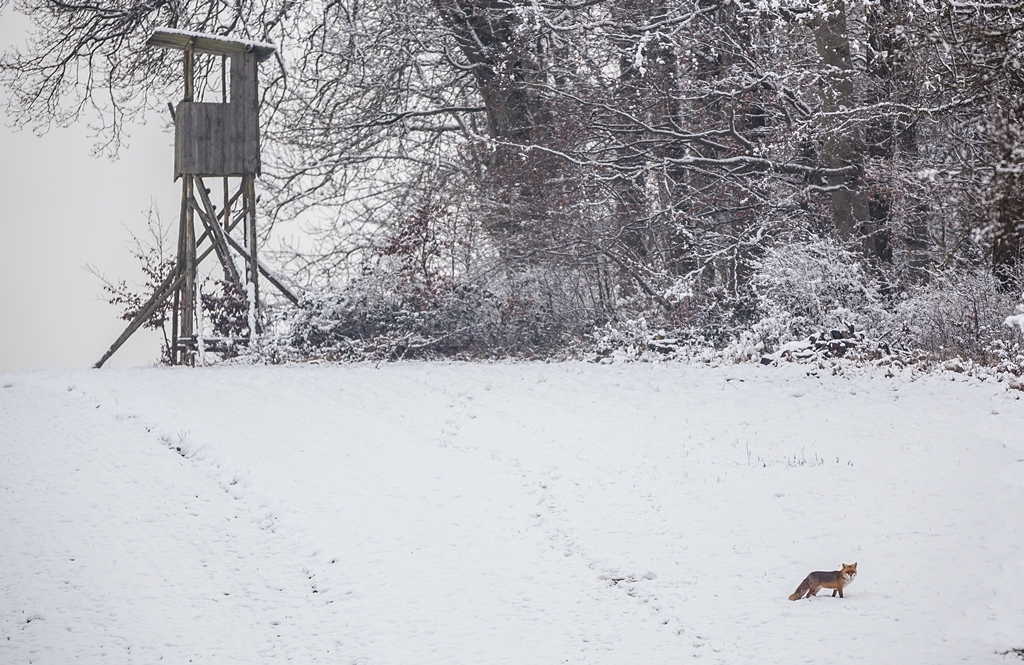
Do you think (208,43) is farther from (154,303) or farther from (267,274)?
(154,303)

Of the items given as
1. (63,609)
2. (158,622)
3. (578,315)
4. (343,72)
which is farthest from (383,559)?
(343,72)

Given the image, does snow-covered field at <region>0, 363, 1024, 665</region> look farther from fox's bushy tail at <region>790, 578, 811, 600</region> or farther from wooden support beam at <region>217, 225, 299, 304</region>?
wooden support beam at <region>217, 225, 299, 304</region>

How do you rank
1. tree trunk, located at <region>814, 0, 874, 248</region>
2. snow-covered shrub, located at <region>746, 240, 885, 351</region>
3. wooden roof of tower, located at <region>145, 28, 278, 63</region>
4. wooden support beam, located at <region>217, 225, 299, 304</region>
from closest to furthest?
1. snow-covered shrub, located at <region>746, 240, 885, 351</region>
2. tree trunk, located at <region>814, 0, 874, 248</region>
3. wooden roof of tower, located at <region>145, 28, 278, 63</region>
4. wooden support beam, located at <region>217, 225, 299, 304</region>

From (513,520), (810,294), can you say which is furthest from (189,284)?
(810,294)

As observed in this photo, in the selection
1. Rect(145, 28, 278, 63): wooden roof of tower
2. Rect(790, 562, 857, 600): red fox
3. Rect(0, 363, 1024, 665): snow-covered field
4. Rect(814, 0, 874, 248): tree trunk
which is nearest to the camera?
Rect(0, 363, 1024, 665): snow-covered field

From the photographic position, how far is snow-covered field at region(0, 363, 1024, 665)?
259 inches

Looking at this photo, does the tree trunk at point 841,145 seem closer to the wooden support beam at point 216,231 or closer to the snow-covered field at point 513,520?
the snow-covered field at point 513,520

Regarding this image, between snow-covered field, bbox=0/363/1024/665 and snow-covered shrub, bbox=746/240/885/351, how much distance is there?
1.27 meters

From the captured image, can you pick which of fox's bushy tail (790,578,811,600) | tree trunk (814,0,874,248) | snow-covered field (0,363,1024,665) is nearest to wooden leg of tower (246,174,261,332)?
snow-covered field (0,363,1024,665)

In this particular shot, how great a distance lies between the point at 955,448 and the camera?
9422 millimetres

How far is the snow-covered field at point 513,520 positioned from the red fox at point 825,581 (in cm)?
9

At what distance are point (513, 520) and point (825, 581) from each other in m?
2.74

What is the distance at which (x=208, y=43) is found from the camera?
1553cm

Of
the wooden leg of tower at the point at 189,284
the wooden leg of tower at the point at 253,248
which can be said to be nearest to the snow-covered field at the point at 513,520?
the wooden leg of tower at the point at 189,284
